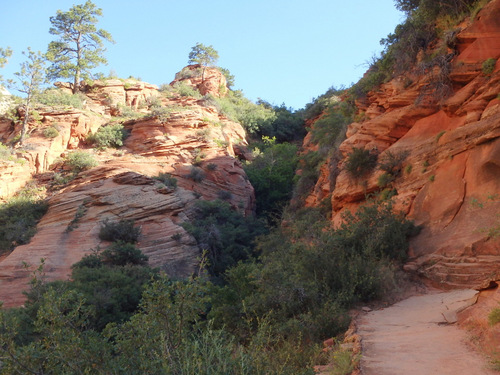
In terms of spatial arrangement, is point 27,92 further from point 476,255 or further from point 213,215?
point 476,255

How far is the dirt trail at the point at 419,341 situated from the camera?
12.8 ft

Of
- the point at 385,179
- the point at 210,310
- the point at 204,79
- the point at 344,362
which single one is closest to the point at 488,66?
the point at 385,179

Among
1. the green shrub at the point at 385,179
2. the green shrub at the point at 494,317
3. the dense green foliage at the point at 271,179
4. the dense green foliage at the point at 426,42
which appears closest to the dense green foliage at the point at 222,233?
the dense green foliage at the point at 271,179

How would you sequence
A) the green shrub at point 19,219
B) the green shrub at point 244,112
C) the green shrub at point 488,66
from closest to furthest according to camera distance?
1. the green shrub at point 488,66
2. the green shrub at point 19,219
3. the green shrub at point 244,112

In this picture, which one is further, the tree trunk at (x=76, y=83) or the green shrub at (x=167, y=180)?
the tree trunk at (x=76, y=83)

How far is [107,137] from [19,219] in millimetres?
8459

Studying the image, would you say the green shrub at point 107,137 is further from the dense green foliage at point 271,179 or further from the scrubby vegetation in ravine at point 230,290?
the dense green foliage at point 271,179

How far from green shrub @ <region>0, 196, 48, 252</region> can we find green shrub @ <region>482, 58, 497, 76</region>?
1654cm

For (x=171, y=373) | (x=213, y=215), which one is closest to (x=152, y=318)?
(x=171, y=373)

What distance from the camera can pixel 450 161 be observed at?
10391 mm

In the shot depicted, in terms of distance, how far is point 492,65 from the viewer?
34.8 ft

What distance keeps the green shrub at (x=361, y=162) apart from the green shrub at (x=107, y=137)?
609 inches

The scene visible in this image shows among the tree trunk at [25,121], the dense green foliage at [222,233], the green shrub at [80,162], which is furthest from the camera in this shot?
the tree trunk at [25,121]

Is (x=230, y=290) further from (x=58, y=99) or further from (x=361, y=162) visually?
(x=58, y=99)
